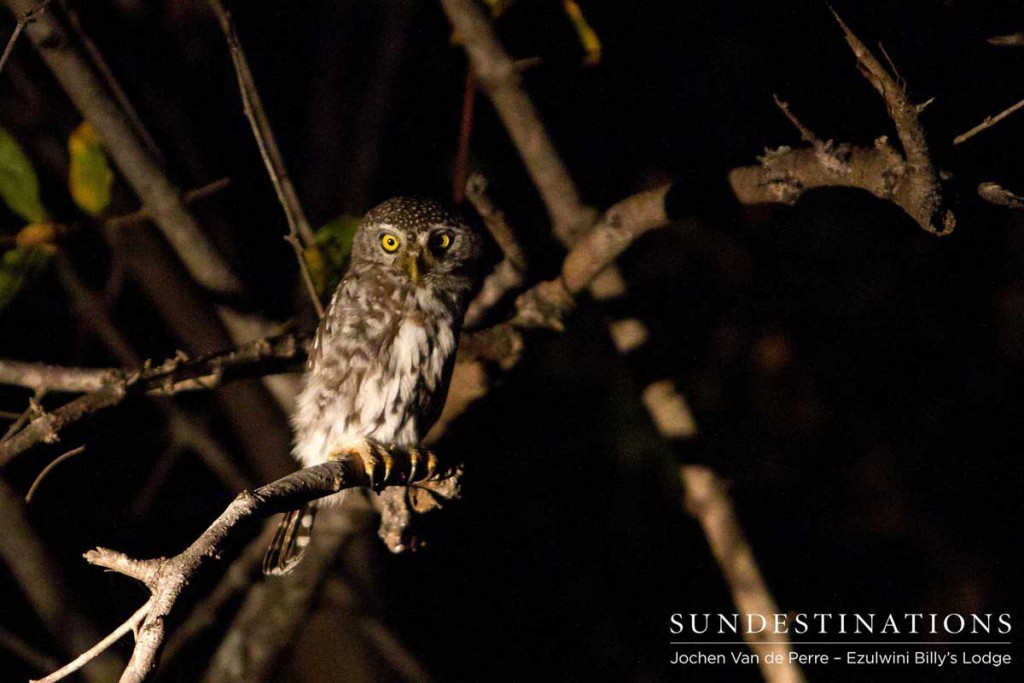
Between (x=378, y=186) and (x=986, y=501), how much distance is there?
380 cm

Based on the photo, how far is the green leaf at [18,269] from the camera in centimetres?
249

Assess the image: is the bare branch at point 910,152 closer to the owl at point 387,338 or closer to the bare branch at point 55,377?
the owl at point 387,338

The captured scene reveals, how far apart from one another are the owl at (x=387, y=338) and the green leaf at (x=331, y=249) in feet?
0.27

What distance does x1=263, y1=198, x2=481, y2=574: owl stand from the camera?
2.86 m

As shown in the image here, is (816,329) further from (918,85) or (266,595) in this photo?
(266,595)

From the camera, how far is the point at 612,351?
4.99 m

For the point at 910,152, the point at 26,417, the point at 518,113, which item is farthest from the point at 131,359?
the point at 910,152

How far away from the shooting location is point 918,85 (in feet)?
8.02

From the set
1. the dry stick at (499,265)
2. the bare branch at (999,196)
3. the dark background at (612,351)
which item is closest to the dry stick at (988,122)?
the bare branch at (999,196)

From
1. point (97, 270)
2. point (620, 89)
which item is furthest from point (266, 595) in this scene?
point (620, 89)

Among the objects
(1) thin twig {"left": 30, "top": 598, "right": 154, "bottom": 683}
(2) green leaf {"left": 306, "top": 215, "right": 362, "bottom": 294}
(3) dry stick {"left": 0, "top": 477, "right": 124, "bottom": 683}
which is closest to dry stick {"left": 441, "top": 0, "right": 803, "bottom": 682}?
(2) green leaf {"left": 306, "top": 215, "right": 362, "bottom": 294}

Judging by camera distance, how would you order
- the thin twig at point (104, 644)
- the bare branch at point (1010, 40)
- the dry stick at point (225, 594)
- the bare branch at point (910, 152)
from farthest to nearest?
1. the dry stick at point (225, 594)
2. the bare branch at point (1010, 40)
3. the bare branch at point (910, 152)
4. the thin twig at point (104, 644)

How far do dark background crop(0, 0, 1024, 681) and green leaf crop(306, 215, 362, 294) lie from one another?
460 millimetres

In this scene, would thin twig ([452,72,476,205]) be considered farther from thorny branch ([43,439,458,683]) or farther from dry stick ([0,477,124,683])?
dry stick ([0,477,124,683])
